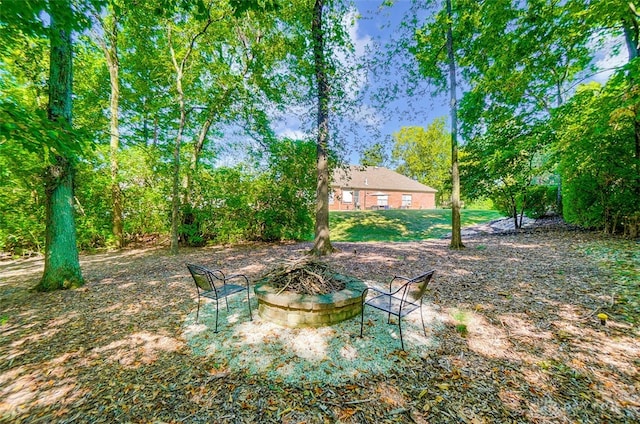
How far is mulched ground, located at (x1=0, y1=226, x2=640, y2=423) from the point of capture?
6.73ft

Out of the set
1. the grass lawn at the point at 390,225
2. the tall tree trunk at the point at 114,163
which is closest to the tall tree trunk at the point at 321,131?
the grass lawn at the point at 390,225

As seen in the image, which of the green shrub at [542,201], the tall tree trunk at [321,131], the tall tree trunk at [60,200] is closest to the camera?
the tall tree trunk at [60,200]

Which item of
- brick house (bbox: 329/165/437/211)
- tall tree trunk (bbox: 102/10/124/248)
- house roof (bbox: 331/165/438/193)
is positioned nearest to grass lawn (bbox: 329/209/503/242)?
brick house (bbox: 329/165/437/211)

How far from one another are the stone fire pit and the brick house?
957 inches

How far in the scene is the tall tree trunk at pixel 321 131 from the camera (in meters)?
7.44

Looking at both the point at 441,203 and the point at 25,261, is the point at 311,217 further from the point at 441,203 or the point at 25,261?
the point at 441,203

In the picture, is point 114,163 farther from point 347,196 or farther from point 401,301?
point 347,196

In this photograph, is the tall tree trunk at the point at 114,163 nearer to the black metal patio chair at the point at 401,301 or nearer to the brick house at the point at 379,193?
the black metal patio chair at the point at 401,301

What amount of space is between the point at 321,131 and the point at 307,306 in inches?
232

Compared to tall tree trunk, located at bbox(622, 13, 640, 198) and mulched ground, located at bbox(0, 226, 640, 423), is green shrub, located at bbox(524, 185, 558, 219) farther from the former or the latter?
mulched ground, located at bbox(0, 226, 640, 423)

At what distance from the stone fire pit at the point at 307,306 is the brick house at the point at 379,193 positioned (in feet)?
79.7

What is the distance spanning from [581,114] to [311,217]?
385 inches

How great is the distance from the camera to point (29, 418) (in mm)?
2010

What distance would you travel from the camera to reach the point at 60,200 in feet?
15.8
